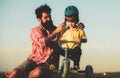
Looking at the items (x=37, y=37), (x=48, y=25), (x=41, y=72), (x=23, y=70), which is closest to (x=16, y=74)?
(x=23, y=70)

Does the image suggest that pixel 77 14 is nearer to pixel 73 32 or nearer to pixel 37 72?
pixel 73 32

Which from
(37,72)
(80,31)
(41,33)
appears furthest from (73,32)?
(37,72)

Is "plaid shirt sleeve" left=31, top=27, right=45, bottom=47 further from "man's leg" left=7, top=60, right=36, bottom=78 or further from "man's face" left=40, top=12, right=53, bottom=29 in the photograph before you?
"man's leg" left=7, top=60, right=36, bottom=78

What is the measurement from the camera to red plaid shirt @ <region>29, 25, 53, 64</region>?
9.39 metres

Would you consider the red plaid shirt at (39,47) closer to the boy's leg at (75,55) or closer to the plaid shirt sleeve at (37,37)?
the plaid shirt sleeve at (37,37)

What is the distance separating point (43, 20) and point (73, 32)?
791 millimetres

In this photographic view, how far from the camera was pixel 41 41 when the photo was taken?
9250 millimetres

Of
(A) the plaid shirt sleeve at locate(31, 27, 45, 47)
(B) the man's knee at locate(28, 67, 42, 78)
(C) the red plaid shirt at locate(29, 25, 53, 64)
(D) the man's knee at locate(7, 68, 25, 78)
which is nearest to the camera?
(B) the man's knee at locate(28, 67, 42, 78)

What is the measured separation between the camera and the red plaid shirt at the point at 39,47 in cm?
939

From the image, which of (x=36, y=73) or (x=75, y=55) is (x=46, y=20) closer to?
(x=75, y=55)

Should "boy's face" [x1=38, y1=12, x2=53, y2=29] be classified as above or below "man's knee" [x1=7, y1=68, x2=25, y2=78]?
above

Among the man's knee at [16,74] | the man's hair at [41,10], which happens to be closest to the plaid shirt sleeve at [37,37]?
the man's hair at [41,10]

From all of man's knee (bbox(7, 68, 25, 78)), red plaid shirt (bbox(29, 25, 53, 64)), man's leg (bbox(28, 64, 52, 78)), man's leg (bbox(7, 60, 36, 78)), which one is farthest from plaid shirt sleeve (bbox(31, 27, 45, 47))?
man's knee (bbox(7, 68, 25, 78))

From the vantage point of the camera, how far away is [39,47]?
9.52 metres
